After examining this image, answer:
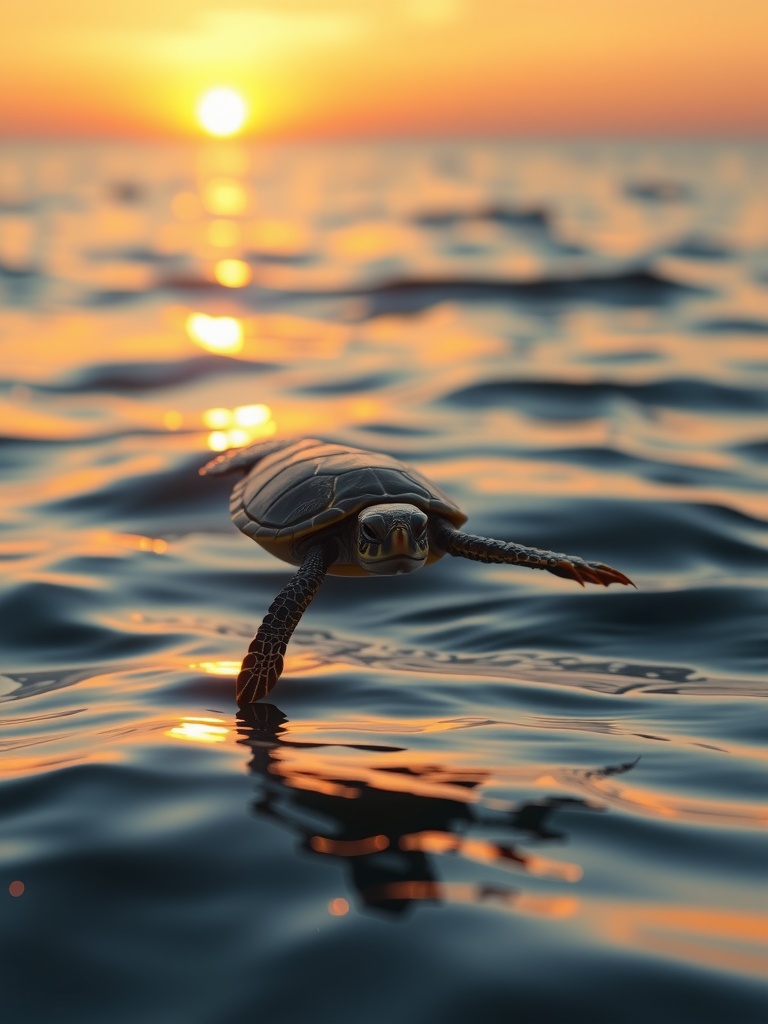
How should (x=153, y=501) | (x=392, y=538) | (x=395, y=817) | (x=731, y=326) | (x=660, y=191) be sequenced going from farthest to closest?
(x=660, y=191), (x=731, y=326), (x=153, y=501), (x=392, y=538), (x=395, y=817)

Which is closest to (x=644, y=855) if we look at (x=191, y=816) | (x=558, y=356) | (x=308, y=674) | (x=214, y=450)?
(x=191, y=816)

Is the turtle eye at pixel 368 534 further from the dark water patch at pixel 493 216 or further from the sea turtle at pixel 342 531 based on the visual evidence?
the dark water patch at pixel 493 216

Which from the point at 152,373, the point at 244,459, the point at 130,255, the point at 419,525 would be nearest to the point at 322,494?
the point at 419,525

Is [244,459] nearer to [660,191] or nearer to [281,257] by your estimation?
[281,257]

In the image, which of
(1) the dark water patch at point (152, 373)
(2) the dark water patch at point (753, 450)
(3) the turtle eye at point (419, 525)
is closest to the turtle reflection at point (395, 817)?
(3) the turtle eye at point (419, 525)

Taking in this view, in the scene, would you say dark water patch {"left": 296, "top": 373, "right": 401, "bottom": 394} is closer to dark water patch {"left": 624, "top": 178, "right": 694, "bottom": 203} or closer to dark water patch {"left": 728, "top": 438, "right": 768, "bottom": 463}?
dark water patch {"left": 728, "top": 438, "right": 768, "bottom": 463}
